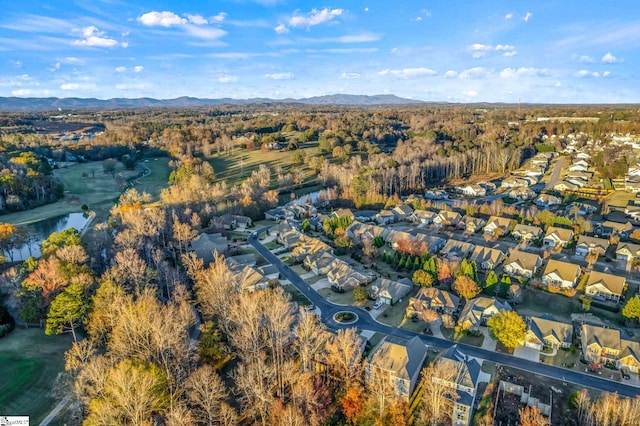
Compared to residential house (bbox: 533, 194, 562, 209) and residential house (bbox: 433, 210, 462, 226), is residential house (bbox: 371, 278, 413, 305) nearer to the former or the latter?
residential house (bbox: 433, 210, 462, 226)

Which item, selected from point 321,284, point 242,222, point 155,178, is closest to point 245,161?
point 155,178

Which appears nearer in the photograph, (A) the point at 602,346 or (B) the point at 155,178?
(A) the point at 602,346

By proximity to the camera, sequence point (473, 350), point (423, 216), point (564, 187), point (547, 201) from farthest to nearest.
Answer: point (564, 187) < point (547, 201) < point (423, 216) < point (473, 350)

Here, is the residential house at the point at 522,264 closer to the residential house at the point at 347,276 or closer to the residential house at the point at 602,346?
the residential house at the point at 602,346

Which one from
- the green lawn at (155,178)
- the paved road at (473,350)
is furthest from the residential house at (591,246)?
the green lawn at (155,178)

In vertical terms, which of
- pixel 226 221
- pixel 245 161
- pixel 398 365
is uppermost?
pixel 245 161

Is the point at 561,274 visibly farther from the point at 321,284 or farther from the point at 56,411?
the point at 56,411

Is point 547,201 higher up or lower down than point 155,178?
lower down

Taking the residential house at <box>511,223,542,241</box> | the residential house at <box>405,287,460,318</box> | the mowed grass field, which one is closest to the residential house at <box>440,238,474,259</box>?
the residential house at <box>511,223,542,241</box>
